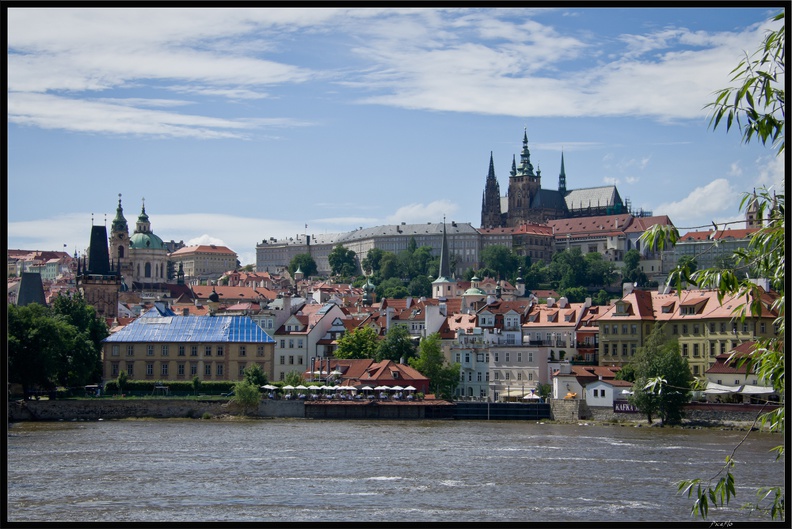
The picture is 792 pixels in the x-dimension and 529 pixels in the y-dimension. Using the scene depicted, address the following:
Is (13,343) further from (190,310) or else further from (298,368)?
(190,310)

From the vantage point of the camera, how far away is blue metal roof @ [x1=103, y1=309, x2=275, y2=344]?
79562 millimetres

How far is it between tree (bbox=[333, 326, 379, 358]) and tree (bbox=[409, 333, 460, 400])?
5.18 meters

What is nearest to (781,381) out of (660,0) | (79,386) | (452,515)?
(660,0)

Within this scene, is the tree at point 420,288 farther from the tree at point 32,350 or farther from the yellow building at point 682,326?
the tree at point 32,350

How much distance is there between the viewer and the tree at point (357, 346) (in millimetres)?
84812

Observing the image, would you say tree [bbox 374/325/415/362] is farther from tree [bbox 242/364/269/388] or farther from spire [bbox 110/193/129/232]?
→ spire [bbox 110/193/129/232]

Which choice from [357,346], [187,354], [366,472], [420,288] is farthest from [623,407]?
Answer: [420,288]

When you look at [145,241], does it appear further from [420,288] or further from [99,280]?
[99,280]

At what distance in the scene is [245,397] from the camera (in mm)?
68938

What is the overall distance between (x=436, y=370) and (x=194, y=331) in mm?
15503

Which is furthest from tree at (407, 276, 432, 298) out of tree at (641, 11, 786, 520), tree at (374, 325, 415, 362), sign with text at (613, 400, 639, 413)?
tree at (641, 11, 786, 520)

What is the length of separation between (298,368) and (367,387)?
588 inches

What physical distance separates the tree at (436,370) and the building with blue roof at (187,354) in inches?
373

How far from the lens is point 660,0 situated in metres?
10.4
